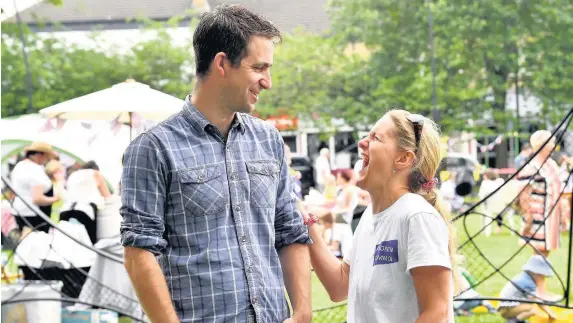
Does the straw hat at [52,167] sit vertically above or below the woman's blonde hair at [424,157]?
below

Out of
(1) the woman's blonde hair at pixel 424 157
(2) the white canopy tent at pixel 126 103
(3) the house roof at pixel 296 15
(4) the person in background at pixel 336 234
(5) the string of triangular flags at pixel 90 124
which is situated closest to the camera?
(1) the woman's blonde hair at pixel 424 157

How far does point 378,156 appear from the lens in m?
2.76

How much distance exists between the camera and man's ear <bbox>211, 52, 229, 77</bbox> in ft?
8.18

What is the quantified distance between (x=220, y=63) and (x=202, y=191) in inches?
13.6

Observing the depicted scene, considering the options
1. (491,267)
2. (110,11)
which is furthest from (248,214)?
(110,11)

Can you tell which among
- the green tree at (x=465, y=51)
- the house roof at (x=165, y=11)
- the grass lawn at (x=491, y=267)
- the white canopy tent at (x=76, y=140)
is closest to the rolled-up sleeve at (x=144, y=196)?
the grass lawn at (x=491, y=267)

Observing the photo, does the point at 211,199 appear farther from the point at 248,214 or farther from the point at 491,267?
the point at 491,267

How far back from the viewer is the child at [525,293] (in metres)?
7.87

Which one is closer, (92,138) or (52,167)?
(52,167)

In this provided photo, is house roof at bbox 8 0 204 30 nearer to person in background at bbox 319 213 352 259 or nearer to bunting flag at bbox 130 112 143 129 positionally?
person in background at bbox 319 213 352 259

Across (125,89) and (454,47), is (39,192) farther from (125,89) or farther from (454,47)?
(454,47)

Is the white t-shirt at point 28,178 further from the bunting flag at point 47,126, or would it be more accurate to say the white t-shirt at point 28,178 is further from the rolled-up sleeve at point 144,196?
the rolled-up sleeve at point 144,196

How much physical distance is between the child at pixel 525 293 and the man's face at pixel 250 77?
5.35m

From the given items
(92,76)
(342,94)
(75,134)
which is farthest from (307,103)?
(75,134)
